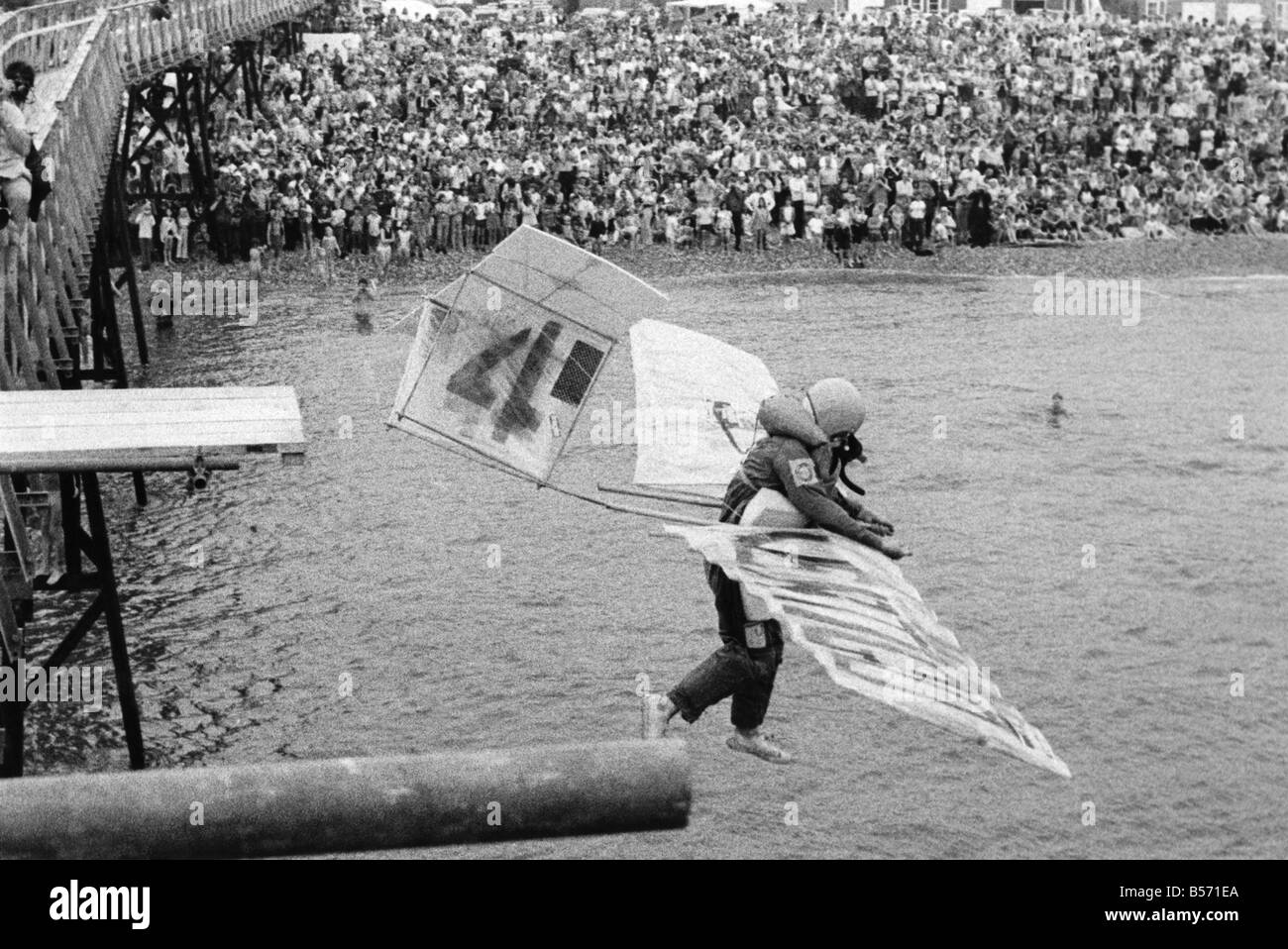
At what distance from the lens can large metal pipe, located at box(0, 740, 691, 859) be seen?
3340 millimetres

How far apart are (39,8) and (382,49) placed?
1955cm

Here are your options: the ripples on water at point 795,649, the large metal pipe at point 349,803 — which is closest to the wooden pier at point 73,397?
the ripples on water at point 795,649

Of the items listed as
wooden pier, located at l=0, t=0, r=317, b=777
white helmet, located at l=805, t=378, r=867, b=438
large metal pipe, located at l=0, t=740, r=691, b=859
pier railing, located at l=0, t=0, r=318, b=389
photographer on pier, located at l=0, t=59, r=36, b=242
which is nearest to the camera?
large metal pipe, located at l=0, t=740, r=691, b=859

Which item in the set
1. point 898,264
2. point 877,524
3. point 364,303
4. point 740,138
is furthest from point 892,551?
A: point 740,138

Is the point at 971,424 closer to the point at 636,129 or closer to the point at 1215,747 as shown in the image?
the point at 1215,747

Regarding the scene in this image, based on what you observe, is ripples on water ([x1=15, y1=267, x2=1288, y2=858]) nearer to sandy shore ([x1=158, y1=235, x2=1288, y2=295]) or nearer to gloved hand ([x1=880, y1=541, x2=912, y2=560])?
gloved hand ([x1=880, y1=541, x2=912, y2=560])

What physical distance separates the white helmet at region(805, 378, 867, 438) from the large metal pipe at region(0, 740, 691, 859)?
229 inches

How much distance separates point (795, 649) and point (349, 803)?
12033mm

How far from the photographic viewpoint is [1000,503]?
64.6 feet

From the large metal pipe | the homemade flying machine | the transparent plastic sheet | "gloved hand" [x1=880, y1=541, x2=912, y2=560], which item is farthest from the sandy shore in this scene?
the large metal pipe

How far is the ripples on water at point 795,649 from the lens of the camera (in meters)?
12.2

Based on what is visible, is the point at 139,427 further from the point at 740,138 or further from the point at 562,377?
the point at 740,138

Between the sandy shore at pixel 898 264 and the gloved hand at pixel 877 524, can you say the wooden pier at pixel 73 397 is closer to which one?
the gloved hand at pixel 877 524

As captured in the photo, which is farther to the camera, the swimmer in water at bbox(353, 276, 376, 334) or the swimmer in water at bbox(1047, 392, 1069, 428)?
the swimmer in water at bbox(353, 276, 376, 334)
